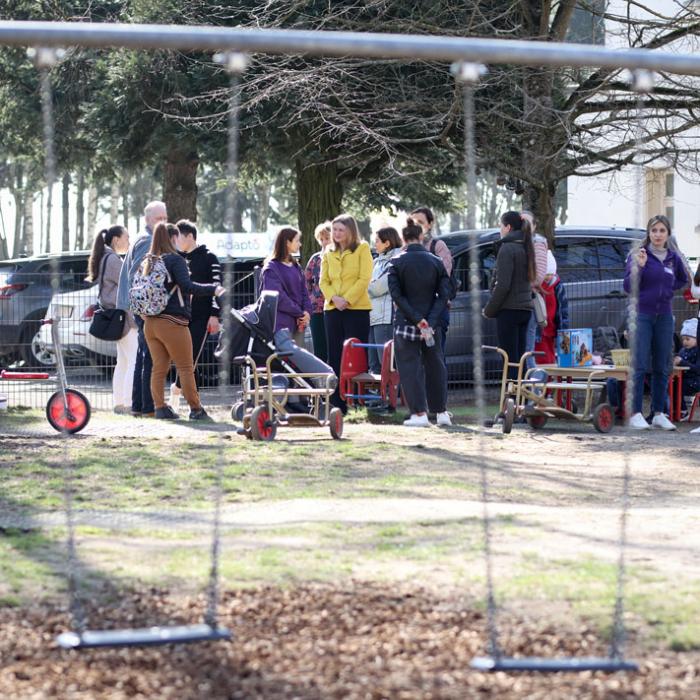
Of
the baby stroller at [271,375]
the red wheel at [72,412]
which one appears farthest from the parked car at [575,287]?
the red wheel at [72,412]

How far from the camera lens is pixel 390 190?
82.6 ft

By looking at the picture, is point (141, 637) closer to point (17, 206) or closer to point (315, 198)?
point (315, 198)

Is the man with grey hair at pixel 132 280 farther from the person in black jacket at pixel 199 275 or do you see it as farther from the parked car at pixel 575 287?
the parked car at pixel 575 287

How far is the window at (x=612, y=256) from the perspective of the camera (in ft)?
52.6

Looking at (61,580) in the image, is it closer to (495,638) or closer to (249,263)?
(495,638)

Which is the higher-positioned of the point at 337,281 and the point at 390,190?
the point at 390,190

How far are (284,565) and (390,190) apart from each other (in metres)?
19.4

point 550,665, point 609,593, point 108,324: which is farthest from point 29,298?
point 550,665

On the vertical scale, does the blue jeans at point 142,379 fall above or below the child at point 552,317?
below

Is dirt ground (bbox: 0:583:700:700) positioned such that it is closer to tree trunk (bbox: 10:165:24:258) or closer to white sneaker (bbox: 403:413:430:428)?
white sneaker (bbox: 403:413:430:428)

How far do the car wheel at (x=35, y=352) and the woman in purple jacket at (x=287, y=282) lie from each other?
411cm

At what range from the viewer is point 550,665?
4609mm

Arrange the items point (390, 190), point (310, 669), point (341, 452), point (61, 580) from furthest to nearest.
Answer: point (390, 190), point (341, 452), point (61, 580), point (310, 669)

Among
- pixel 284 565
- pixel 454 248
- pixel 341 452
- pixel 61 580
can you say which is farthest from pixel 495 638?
pixel 454 248
